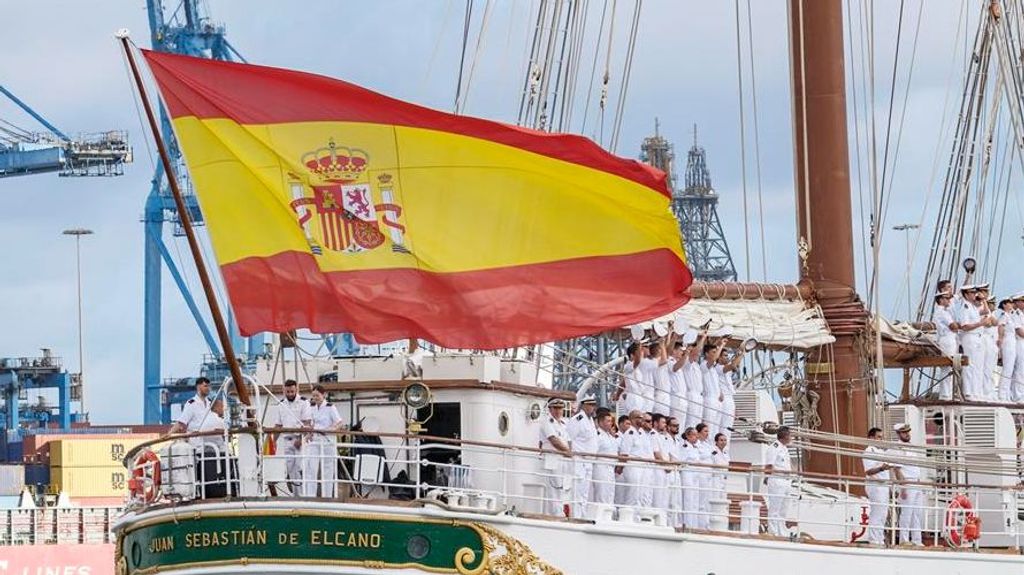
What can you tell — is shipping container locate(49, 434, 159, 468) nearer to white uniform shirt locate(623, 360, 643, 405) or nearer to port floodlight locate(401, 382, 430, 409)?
white uniform shirt locate(623, 360, 643, 405)

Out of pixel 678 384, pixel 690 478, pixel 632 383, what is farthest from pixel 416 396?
pixel 678 384

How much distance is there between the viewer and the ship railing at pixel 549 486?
2444 centimetres

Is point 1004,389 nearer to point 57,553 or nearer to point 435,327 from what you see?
point 435,327

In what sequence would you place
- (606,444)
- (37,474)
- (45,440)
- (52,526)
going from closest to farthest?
(606,444) < (52,526) < (37,474) < (45,440)

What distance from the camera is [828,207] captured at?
112 feet

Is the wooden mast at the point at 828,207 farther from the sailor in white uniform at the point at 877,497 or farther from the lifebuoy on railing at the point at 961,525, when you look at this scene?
the lifebuoy on railing at the point at 961,525

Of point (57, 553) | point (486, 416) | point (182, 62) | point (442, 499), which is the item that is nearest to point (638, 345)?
point (486, 416)

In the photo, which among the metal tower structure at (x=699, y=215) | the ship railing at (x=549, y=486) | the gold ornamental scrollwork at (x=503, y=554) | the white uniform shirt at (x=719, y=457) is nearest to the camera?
the gold ornamental scrollwork at (x=503, y=554)

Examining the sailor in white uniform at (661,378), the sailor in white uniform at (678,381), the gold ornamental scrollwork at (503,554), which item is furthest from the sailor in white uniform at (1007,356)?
the gold ornamental scrollwork at (503,554)

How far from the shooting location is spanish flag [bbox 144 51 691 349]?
24875 millimetres

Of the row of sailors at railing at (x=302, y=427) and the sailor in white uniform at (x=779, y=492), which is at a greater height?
the row of sailors at railing at (x=302, y=427)

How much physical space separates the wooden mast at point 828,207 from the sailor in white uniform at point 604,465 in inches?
285

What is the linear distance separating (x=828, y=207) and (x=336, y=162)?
11201mm

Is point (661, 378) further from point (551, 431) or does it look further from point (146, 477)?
point (146, 477)
